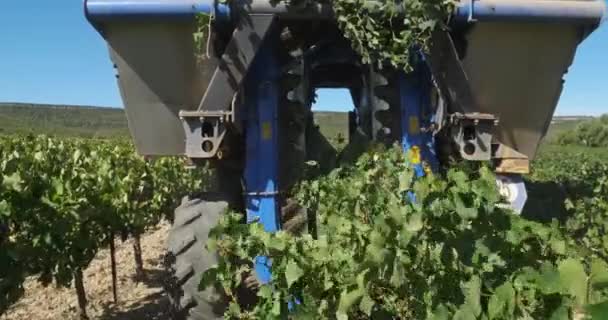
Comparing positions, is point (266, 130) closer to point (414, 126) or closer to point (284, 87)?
point (284, 87)

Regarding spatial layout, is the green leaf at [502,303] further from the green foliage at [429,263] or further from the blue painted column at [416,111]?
the blue painted column at [416,111]

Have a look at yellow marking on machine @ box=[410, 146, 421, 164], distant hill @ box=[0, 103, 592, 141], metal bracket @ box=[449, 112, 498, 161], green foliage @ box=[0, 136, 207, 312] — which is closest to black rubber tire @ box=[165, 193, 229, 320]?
green foliage @ box=[0, 136, 207, 312]

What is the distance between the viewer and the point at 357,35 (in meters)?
3.40

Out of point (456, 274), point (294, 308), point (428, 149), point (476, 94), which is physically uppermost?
point (476, 94)

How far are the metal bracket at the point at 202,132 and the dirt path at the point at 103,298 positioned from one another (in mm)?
2340

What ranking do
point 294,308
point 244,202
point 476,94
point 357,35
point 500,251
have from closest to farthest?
point 500,251, point 294,308, point 357,35, point 476,94, point 244,202

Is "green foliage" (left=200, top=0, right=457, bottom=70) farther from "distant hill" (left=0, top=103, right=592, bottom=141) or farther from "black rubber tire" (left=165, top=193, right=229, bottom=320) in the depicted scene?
"distant hill" (left=0, top=103, right=592, bottom=141)

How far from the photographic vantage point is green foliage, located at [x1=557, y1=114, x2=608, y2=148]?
4562 cm

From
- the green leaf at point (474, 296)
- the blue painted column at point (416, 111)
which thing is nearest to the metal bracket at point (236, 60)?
the blue painted column at point (416, 111)

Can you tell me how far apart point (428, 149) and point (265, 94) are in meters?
1.07

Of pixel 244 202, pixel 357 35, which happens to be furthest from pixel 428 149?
pixel 244 202

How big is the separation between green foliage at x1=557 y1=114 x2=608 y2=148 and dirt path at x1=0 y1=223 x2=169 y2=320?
43.2m

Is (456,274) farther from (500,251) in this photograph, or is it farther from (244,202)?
(244,202)

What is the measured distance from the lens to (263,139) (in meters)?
3.79
